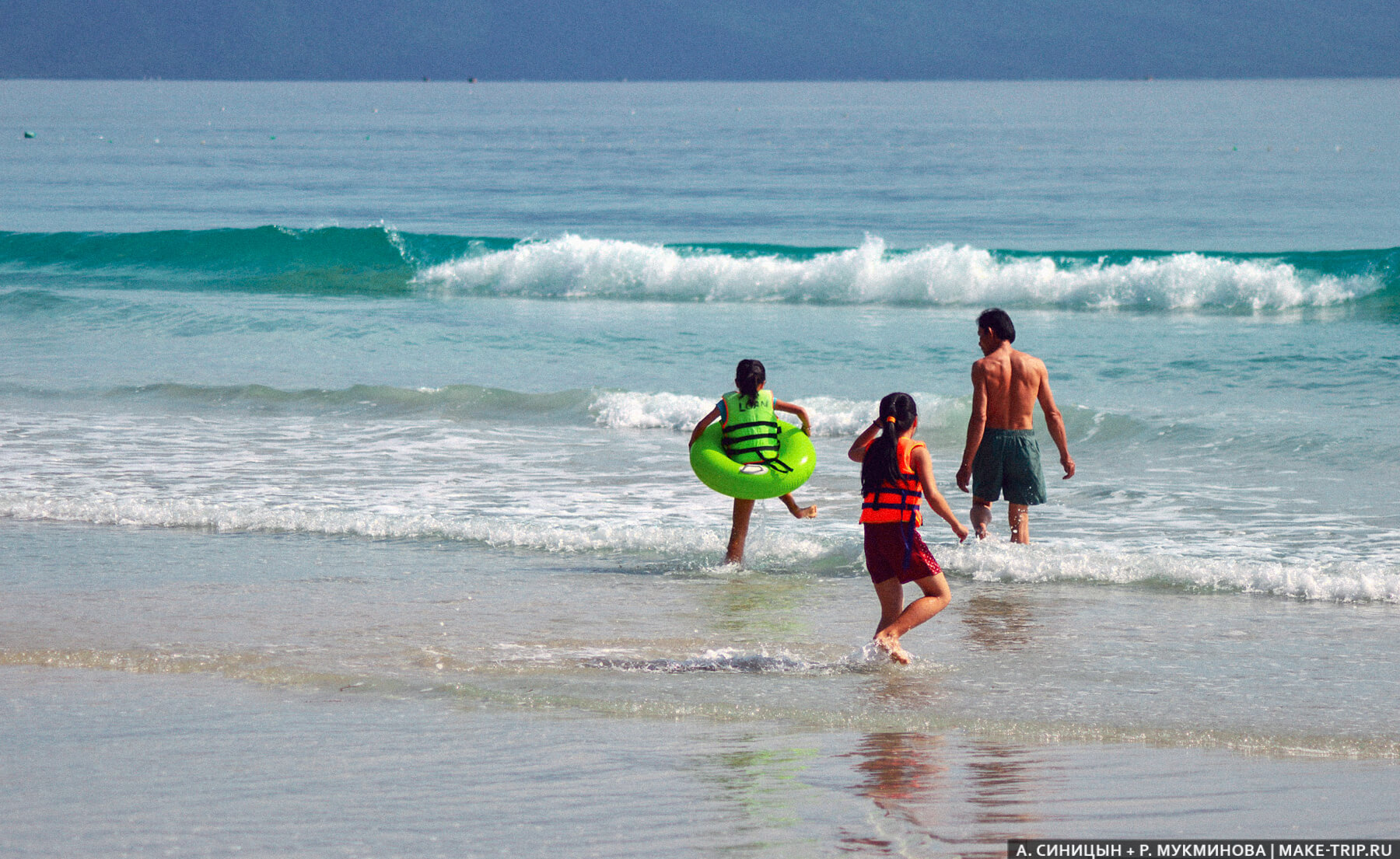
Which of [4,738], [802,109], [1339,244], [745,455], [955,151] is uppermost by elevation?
[802,109]

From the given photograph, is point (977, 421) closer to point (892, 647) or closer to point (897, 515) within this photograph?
point (897, 515)

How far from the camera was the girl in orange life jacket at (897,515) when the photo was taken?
5.95 meters

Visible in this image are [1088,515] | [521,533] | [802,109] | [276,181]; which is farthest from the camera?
[802,109]

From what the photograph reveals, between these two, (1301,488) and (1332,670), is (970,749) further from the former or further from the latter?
(1301,488)

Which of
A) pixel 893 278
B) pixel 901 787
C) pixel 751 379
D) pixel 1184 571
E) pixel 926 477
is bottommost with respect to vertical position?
pixel 901 787

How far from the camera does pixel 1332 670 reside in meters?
6.11

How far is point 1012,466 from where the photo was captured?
7.96 metres

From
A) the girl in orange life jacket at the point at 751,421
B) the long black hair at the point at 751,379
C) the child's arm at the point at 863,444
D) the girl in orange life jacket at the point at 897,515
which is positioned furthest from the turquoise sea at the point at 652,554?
the long black hair at the point at 751,379

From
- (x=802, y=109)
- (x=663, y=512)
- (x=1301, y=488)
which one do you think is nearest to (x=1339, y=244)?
(x=1301, y=488)

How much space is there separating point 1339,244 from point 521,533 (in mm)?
21172

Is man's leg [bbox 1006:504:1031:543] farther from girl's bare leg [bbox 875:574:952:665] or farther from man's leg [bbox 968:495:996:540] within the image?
girl's bare leg [bbox 875:574:952:665]

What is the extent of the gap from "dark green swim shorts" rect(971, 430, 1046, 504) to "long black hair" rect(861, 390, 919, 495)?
2062 mm

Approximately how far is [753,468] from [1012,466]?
1.48 meters

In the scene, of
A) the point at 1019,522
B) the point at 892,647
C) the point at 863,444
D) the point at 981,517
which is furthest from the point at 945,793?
the point at 1019,522
